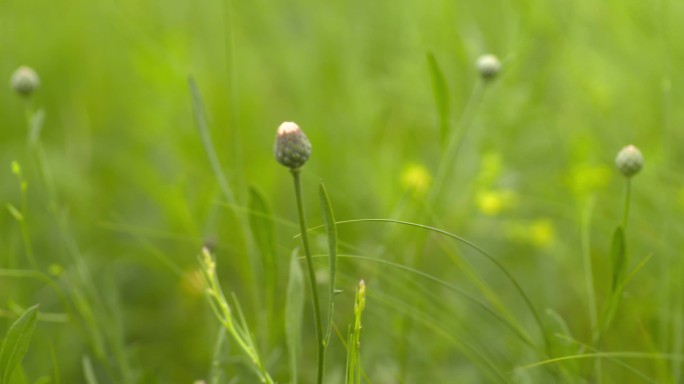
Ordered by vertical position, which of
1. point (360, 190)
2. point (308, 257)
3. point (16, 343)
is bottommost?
point (360, 190)

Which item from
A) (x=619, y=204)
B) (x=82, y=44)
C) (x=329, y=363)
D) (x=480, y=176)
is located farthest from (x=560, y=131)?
(x=82, y=44)

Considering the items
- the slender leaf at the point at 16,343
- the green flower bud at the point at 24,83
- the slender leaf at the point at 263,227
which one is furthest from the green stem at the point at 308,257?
the green flower bud at the point at 24,83

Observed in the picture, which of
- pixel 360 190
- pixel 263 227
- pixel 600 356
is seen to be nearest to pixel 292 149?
pixel 263 227

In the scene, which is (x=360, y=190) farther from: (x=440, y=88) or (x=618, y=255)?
(x=618, y=255)

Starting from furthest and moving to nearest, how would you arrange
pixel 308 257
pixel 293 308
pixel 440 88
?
pixel 440 88, pixel 293 308, pixel 308 257

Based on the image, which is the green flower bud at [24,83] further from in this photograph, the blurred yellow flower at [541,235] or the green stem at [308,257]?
the blurred yellow flower at [541,235]

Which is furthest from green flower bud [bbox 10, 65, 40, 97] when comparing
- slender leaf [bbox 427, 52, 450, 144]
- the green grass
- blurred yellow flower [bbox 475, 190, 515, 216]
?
blurred yellow flower [bbox 475, 190, 515, 216]
